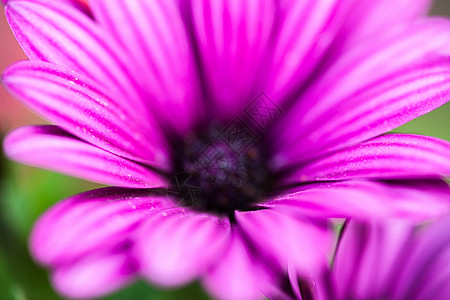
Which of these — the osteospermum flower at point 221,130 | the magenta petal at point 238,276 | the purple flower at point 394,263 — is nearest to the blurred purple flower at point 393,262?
the purple flower at point 394,263

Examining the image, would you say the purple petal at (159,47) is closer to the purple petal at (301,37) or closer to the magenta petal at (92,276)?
the purple petal at (301,37)

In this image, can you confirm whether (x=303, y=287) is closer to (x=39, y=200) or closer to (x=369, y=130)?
(x=369, y=130)

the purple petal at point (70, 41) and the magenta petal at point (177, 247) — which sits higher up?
the purple petal at point (70, 41)

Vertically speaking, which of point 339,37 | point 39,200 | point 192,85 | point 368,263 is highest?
point 339,37

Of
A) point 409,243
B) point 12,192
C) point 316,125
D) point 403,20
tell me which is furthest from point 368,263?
point 12,192

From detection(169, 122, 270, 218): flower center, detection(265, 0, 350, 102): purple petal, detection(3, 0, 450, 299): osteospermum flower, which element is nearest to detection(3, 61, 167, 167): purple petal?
detection(3, 0, 450, 299): osteospermum flower

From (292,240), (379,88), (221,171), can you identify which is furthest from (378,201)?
(221,171)

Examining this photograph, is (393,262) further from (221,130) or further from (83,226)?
(83,226)
